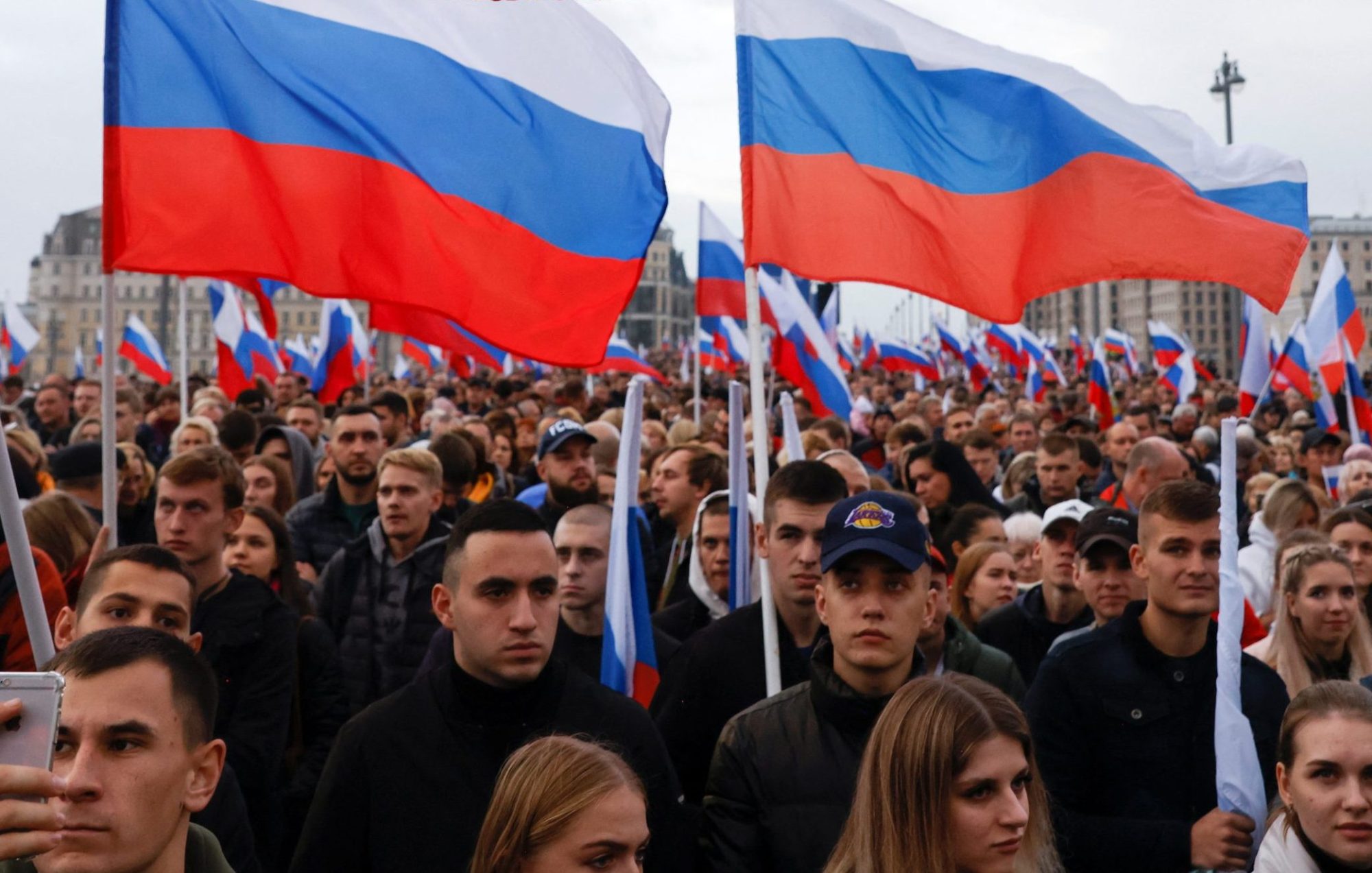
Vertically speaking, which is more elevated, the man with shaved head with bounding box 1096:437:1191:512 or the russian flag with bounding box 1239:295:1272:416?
the russian flag with bounding box 1239:295:1272:416

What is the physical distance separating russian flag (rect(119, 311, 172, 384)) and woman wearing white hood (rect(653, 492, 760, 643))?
14708 millimetres

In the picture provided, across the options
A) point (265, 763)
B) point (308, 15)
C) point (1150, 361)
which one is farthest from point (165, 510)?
point (1150, 361)

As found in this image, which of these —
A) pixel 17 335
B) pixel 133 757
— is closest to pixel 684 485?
pixel 133 757

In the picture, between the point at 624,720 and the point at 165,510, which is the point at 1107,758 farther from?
the point at 165,510

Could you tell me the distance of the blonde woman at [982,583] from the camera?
6.73 metres

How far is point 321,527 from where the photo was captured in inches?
314

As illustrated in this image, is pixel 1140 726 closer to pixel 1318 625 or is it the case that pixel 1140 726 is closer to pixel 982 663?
pixel 982 663

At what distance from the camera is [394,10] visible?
17.4 feet

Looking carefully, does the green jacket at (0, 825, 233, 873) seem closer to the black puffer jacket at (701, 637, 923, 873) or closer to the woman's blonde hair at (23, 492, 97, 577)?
the black puffer jacket at (701, 637, 923, 873)

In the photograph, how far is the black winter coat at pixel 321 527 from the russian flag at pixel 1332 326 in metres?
9.75

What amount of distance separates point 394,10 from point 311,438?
691cm

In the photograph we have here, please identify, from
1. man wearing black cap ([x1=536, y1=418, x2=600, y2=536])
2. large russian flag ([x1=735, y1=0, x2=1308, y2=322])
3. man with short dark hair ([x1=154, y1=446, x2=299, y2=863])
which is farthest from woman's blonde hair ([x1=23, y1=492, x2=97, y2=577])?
large russian flag ([x1=735, y1=0, x2=1308, y2=322])

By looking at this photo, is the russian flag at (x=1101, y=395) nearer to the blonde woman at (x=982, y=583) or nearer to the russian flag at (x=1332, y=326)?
the russian flag at (x=1332, y=326)

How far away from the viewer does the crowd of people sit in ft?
10.0
